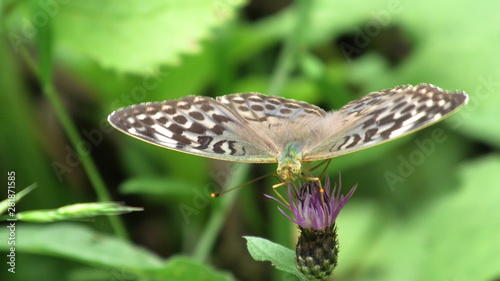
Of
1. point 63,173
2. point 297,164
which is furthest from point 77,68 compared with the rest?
point 297,164

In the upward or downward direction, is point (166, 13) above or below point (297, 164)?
above

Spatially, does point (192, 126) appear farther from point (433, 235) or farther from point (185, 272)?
point (433, 235)

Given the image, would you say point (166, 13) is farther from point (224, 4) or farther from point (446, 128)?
point (446, 128)

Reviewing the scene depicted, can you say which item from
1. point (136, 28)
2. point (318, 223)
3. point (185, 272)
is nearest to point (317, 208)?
point (318, 223)

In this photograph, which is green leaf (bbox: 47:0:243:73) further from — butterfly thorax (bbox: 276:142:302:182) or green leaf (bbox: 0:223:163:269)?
butterfly thorax (bbox: 276:142:302:182)

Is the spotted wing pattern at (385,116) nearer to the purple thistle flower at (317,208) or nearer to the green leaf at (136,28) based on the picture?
the purple thistle flower at (317,208)
